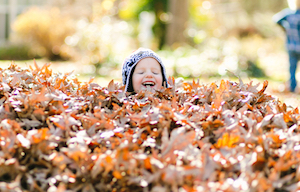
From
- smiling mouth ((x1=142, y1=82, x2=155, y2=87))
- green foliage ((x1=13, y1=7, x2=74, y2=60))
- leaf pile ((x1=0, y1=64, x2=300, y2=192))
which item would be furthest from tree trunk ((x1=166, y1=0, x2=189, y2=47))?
leaf pile ((x1=0, y1=64, x2=300, y2=192))

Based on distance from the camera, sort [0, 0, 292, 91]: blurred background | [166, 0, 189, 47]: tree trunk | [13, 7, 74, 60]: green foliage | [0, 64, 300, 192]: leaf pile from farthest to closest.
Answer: [13, 7, 74, 60]: green foliage
[166, 0, 189, 47]: tree trunk
[0, 0, 292, 91]: blurred background
[0, 64, 300, 192]: leaf pile

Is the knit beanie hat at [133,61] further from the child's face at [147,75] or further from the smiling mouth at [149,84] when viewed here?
the smiling mouth at [149,84]

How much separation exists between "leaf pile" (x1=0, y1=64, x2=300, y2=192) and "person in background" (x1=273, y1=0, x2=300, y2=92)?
588 cm

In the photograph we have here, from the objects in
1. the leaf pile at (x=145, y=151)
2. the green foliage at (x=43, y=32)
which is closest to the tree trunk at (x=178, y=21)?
the green foliage at (x=43, y=32)

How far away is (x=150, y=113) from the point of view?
1746 millimetres

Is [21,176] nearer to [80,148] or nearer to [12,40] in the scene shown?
[80,148]

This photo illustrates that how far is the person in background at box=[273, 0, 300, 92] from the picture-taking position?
22.9 ft

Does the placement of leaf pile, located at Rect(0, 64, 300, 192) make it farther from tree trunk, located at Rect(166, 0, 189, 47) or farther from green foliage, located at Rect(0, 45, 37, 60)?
green foliage, located at Rect(0, 45, 37, 60)

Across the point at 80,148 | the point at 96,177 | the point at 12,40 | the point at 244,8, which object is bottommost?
the point at 96,177

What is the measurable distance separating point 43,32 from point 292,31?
11143 mm

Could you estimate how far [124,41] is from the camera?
12.4 m

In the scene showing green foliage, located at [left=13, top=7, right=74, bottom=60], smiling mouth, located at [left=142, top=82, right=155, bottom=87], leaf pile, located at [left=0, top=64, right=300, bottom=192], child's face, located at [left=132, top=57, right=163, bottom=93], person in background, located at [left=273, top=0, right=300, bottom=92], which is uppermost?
green foliage, located at [left=13, top=7, right=74, bottom=60]

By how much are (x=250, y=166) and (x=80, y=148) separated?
751 millimetres

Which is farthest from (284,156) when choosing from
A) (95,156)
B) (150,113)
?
(95,156)
